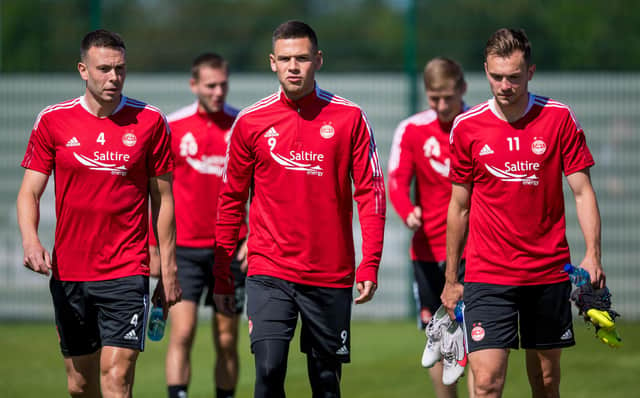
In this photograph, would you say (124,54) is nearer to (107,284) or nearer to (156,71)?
(107,284)

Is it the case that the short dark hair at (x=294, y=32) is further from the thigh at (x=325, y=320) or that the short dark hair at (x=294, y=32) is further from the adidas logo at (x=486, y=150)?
the thigh at (x=325, y=320)

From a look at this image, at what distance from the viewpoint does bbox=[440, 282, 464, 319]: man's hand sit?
6508 mm

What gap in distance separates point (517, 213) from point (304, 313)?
143cm

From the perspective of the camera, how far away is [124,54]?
21.4ft

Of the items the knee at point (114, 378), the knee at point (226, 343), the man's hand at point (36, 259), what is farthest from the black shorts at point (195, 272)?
the man's hand at point (36, 259)

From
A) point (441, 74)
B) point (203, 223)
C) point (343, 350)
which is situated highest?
point (441, 74)

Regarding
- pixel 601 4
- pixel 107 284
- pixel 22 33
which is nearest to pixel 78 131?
pixel 107 284

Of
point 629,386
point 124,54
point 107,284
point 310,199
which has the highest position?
point 124,54

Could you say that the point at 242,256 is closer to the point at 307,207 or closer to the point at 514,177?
the point at 307,207

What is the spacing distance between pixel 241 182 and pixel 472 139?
1.46 meters

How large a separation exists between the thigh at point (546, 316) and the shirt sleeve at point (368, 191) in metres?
0.95

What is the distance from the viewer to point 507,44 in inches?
241

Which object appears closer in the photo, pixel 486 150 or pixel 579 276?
pixel 579 276

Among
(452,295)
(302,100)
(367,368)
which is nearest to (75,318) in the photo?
(302,100)
